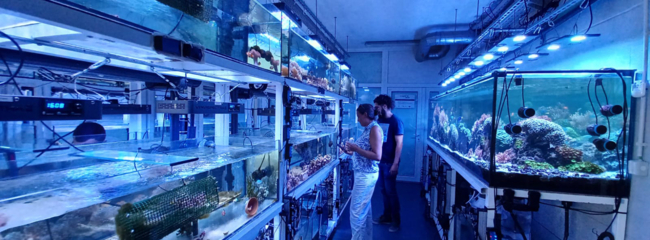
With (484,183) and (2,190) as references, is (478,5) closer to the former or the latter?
(484,183)

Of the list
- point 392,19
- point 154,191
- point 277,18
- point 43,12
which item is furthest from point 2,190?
point 392,19

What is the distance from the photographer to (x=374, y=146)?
2990 millimetres

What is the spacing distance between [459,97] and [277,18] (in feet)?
8.71

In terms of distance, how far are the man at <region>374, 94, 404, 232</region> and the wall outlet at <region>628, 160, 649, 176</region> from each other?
2171 millimetres

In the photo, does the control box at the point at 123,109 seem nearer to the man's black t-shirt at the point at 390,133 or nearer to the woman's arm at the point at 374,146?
the woman's arm at the point at 374,146

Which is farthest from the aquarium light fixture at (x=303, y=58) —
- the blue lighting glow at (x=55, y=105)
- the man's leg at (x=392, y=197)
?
the blue lighting glow at (x=55, y=105)

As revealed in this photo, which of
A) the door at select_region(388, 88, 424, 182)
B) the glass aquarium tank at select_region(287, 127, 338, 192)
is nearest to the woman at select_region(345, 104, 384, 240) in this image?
the glass aquarium tank at select_region(287, 127, 338, 192)

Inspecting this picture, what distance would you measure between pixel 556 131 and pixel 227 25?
9.27ft

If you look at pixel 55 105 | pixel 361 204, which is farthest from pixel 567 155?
pixel 55 105

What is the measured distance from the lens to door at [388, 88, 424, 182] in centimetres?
734

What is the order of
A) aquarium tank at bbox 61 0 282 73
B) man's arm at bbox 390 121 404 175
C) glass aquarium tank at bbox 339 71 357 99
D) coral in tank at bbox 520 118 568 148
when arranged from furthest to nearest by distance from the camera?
1. glass aquarium tank at bbox 339 71 357 99
2. man's arm at bbox 390 121 404 175
3. coral in tank at bbox 520 118 568 148
4. aquarium tank at bbox 61 0 282 73

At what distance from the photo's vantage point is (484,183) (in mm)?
2184

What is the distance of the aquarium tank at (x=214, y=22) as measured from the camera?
1.22m

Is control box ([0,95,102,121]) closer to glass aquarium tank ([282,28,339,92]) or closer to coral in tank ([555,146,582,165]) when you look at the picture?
glass aquarium tank ([282,28,339,92])
